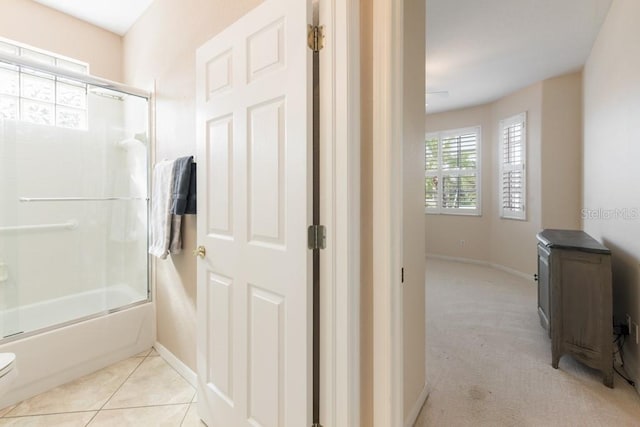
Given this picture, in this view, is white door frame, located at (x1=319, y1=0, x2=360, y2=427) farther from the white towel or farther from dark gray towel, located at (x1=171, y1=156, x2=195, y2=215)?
the white towel

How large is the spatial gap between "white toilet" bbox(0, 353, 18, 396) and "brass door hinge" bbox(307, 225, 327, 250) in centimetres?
153

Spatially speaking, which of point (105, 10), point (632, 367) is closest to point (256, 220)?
point (632, 367)

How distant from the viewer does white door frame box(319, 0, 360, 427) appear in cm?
109

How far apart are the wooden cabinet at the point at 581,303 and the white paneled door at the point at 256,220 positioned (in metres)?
1.99

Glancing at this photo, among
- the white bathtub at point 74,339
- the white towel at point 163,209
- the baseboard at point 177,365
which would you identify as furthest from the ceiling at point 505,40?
the white bathtub at point 74,339

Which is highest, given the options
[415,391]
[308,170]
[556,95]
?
[556,95]

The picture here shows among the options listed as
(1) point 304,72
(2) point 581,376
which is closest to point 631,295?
(2) point 581,376

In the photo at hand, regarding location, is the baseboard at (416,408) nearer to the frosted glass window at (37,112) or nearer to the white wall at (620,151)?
the white wall at (620,151)

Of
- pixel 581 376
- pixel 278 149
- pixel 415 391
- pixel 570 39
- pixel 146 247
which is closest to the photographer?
pixel 278 149

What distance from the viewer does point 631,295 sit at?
2.11 meters

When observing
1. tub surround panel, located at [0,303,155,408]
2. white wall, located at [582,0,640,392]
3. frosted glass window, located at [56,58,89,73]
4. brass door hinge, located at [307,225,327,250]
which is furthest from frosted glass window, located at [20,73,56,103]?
white wall, located at [582,0,640,392]

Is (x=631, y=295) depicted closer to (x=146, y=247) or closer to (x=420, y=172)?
(x=420, y=172)

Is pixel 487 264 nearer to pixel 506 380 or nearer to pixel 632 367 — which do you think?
pixel 632 367

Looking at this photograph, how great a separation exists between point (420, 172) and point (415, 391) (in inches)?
47.7
